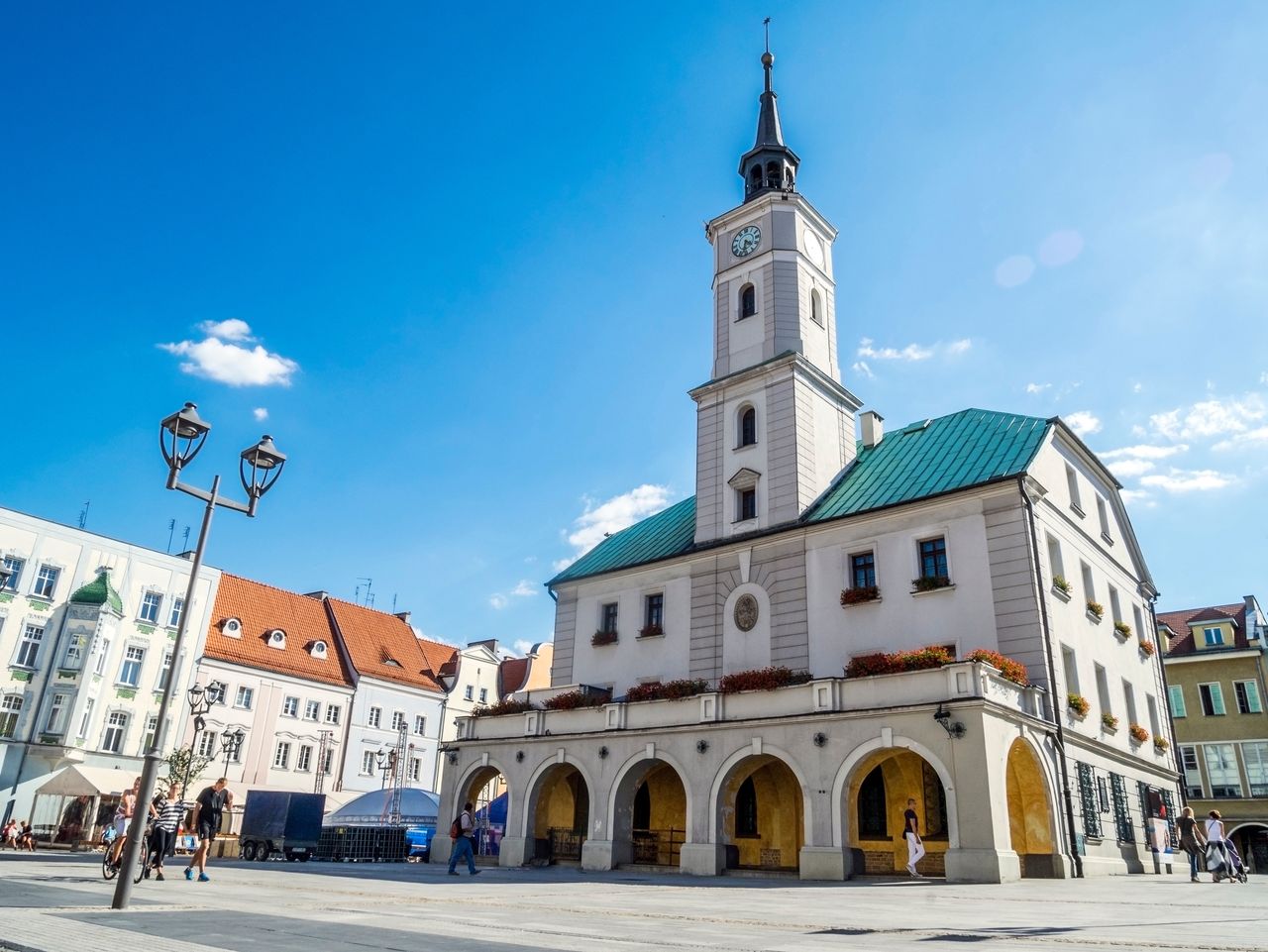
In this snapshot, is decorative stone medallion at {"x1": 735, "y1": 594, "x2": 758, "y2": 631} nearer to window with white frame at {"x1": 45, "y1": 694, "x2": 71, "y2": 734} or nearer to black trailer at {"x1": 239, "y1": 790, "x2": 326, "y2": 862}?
black trailer at {"x1": 239, "y1": 790, "x2": 326, "y2": 862}

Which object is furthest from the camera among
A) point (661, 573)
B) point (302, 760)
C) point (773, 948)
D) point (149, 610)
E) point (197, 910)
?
point (302, 760)

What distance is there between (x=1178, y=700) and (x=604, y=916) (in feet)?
169

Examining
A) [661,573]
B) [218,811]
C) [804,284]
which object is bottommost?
[218,811]

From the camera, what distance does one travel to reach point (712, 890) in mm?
18328

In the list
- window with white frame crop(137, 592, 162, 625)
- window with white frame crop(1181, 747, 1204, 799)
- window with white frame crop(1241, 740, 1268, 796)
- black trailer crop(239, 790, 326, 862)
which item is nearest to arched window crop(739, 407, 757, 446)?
black trailer crop(239, 790, 326, 862)

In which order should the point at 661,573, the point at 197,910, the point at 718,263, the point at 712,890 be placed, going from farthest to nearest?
the point at 718,263 → the point at 661,573 → the point at 712,890 → the point at 197,910

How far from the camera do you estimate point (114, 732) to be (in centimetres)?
4516

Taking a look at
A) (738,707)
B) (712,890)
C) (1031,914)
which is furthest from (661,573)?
(1031,914)

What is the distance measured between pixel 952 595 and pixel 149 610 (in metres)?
41.0

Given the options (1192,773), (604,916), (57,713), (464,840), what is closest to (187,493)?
(604,916)

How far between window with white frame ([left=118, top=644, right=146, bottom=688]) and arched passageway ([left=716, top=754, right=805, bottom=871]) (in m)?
32.9

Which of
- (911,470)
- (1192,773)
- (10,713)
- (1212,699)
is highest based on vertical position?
(911,470)

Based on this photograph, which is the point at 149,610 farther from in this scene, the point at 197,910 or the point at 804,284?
the point at 197,910

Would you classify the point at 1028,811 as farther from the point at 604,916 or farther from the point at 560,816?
the point at 560,816
